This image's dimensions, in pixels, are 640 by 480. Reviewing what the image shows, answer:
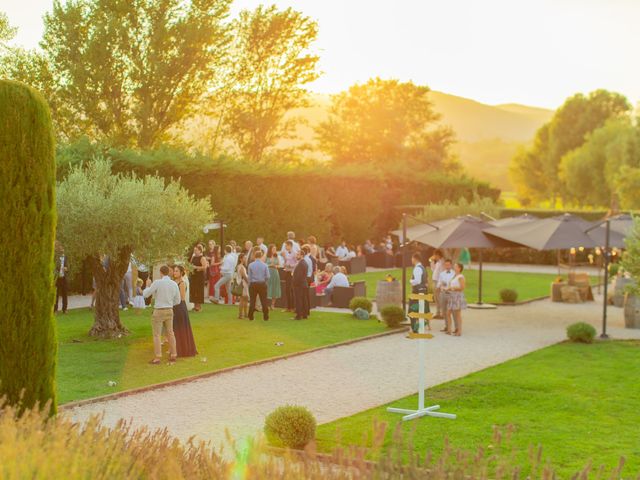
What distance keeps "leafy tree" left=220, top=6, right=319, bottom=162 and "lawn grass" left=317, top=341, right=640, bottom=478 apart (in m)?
38.2

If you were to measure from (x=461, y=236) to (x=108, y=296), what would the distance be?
9862 mm

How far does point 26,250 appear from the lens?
9750mm

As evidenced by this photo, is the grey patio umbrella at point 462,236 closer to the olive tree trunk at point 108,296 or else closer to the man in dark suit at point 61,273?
the olive tree trunk at point 108,296

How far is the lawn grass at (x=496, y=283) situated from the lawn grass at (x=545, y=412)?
11.9 metres

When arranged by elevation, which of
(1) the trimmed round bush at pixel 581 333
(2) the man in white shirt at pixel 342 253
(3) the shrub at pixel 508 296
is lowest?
(1) the trimmed round bush at pixel 581 333

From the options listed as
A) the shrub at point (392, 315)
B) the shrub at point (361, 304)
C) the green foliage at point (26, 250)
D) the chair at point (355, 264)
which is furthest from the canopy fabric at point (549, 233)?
the green foliage at point (26, 250)

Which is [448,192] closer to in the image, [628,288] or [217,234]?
[217,234]

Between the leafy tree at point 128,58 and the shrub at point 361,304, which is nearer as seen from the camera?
the shrub at point 361,304

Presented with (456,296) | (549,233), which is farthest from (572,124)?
(456,296)

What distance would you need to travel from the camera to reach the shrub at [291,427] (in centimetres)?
1060

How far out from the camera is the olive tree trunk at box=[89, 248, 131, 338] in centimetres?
1930

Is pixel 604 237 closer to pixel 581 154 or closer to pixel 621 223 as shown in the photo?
pixel 621 223

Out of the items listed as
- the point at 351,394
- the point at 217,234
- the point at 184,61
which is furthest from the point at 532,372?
the point at 184,61

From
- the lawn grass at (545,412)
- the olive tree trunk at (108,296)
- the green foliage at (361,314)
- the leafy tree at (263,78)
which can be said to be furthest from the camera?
the leafy tree at (263,78)
